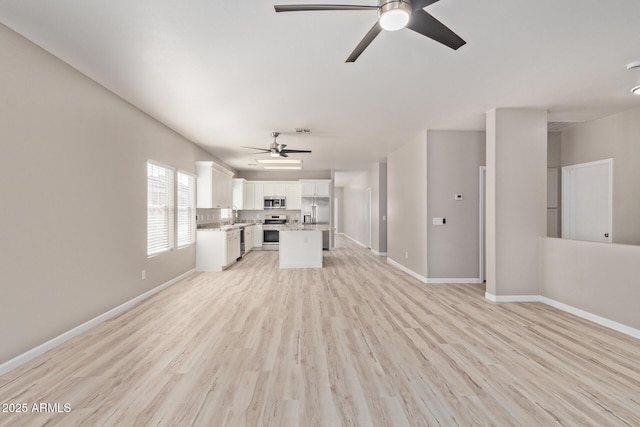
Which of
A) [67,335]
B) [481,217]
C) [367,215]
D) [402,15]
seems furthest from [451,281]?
[67,335]

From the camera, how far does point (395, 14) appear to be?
175 cm

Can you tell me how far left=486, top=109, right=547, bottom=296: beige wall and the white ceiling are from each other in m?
0.34

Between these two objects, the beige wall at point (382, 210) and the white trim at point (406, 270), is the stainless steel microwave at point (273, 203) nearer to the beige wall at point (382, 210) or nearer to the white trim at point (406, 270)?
the beige wall at point (382, 210)

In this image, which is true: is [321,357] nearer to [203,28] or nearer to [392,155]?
[203,28]

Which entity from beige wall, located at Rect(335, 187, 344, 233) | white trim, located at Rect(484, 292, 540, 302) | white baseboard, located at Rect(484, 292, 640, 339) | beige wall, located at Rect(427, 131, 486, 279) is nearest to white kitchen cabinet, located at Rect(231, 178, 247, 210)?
beige wall, located at Rect(427, 131, 486, 279)

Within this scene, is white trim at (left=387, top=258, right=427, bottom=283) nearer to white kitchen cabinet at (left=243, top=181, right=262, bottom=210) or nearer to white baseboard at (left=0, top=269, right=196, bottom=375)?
white baseboard at (left=0, top=269, right=196, bottom=375)

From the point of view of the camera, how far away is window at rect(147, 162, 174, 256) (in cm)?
466

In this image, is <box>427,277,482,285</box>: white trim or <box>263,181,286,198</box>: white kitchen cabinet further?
<box>263,181,286,198</box>: white kitchen cabinet

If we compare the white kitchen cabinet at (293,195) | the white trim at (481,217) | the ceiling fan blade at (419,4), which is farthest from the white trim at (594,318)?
the white kitchen cabinet at (293,195)

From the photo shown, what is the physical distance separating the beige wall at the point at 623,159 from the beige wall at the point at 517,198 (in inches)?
49.5

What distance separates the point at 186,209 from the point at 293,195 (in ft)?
14.6

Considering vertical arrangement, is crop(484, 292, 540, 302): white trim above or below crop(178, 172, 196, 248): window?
below

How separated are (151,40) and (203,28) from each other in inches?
21.0

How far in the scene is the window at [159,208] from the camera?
15.3ft
